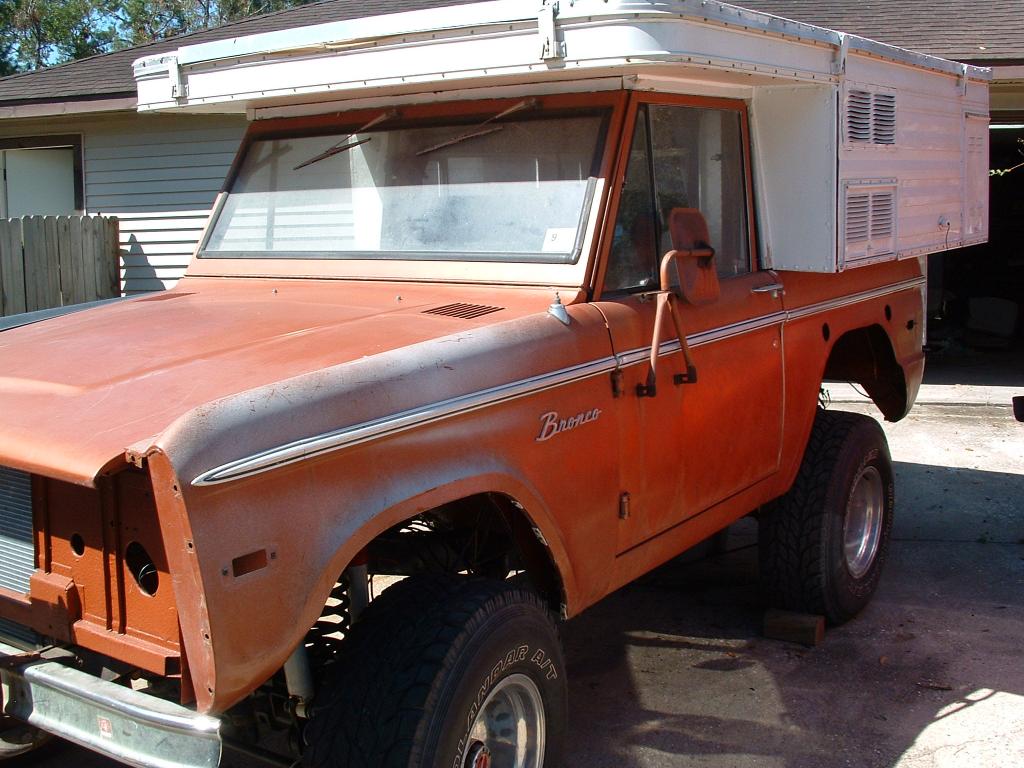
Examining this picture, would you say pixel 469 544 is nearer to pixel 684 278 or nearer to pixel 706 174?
pixel 684 278

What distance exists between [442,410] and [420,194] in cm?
140

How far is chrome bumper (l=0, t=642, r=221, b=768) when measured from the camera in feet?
8.05

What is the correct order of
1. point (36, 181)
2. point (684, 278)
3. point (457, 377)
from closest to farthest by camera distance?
1. point (457, 377)
2. point (684, 278)
3. point (36, 181)

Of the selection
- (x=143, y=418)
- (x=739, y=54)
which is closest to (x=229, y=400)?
(x=143, y=418)

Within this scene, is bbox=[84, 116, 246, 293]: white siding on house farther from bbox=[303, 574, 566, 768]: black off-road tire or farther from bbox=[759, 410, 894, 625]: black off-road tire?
bbox=[303, 574, 566, 768]: black off-road tire

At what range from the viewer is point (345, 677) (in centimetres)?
278

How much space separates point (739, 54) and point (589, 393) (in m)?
1.34

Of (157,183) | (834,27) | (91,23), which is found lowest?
(157,183)

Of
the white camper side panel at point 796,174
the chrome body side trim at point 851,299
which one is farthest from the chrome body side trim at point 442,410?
the white camper side panel at point 796,174

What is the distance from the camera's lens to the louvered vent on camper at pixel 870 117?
4.57m

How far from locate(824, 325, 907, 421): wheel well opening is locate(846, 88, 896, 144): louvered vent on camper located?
38.6 inches

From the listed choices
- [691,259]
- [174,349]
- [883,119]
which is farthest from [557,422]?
[883,119]

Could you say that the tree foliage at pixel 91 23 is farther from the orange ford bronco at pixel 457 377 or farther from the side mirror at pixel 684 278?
the side mirror at pixel 684 278

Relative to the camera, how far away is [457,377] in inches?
118
